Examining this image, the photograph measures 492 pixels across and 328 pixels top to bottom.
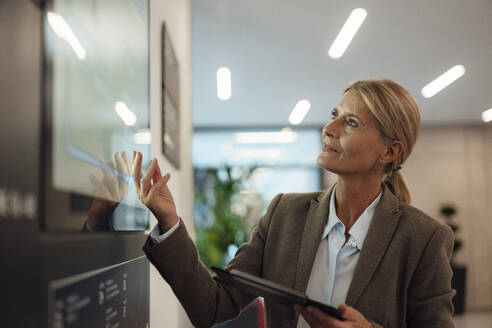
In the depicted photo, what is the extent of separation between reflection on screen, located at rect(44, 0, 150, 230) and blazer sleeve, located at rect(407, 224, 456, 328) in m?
0.84

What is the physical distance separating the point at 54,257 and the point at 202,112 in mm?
7855

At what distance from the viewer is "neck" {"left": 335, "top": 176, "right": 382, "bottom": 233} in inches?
59.1

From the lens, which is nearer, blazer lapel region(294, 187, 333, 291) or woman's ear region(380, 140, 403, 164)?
blazer lapel region(294, 187, 333, 291)

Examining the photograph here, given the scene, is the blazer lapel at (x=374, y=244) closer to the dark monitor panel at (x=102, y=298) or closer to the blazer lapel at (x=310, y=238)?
the blazer lapel at (x=310, y=238)

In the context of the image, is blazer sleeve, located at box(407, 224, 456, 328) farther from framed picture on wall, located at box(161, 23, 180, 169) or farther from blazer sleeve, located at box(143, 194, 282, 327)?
framed picture on wall, located at box(161, 23, 180, 169)

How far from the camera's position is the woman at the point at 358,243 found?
1.28 metres

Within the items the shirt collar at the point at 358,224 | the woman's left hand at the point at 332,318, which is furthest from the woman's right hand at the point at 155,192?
the shirt collar at the point at 358,224

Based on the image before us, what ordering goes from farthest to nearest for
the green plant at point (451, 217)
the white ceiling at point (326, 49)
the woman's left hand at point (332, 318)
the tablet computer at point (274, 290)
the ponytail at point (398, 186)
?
the green plant at point (451, 217), the white ceiling at point (326, 49), the ponytail at point (398, 186), the woman's left hand at point (332, 318), the tablet computer at point (274, 290)

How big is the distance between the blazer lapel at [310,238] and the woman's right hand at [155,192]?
517mm

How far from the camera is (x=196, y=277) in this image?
1.12 meters

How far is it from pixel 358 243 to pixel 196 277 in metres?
0.58

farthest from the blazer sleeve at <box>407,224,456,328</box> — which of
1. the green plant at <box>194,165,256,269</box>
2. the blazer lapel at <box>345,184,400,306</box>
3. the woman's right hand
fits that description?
the green plant at <box>194,165,256,269</box>

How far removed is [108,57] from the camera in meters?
0.79

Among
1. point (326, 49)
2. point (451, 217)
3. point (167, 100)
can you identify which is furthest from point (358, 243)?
point (451, 217)
